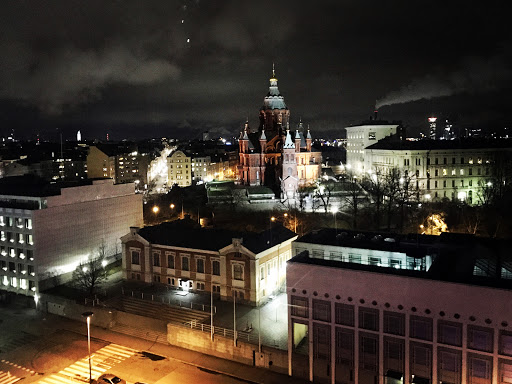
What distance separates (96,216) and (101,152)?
207 ft

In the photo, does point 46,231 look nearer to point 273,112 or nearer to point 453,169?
point 273,112

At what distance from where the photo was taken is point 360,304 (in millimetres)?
26609

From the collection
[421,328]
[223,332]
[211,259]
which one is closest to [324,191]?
[211,259]

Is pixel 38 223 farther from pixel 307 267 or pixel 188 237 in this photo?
pixel 307 267

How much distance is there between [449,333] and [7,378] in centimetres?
2723

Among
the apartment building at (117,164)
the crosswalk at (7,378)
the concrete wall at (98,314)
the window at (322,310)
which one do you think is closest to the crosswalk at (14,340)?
the crosswalk at (7,378)

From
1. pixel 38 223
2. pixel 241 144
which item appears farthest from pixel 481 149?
pixel 38 223

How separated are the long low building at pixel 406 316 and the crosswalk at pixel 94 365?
12.1 meters

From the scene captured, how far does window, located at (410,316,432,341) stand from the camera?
81.7 ft

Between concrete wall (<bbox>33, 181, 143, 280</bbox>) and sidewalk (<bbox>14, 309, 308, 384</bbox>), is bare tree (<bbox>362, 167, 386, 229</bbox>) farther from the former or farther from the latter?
sidewalk (<bbox>14, 309, 308, 384</bbox>)

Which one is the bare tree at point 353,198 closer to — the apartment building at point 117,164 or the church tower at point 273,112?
the church tower at point 273,112

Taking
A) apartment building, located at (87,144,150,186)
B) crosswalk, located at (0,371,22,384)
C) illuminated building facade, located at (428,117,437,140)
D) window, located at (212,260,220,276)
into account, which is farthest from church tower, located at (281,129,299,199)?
illuminated building facade, located at (428,117,437,140)

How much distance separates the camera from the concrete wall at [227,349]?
98.2 ft

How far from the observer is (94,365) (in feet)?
104
